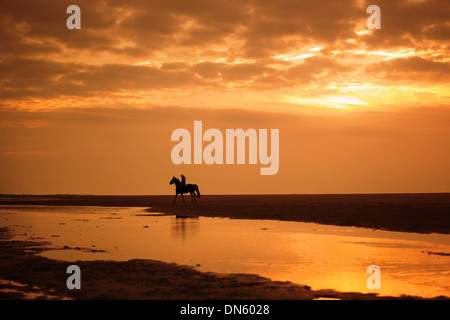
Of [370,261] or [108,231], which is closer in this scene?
[370,261]

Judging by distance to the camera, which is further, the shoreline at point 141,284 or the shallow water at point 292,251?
the shallow water at point 292,251

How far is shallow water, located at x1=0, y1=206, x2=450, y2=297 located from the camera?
1404 centimetres

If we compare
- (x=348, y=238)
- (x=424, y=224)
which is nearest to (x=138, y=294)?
(x=348, y=238)

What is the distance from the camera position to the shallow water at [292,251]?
46.1 feet

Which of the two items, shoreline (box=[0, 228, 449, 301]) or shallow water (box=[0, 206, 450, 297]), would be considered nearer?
shoreline (box=[0, 228, 449, 301])

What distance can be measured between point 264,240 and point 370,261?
268 inches

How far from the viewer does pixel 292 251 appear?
63.8ft

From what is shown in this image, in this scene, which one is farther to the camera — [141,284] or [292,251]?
[292,251]

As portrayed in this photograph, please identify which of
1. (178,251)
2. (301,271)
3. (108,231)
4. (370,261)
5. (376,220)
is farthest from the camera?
(376,220)
